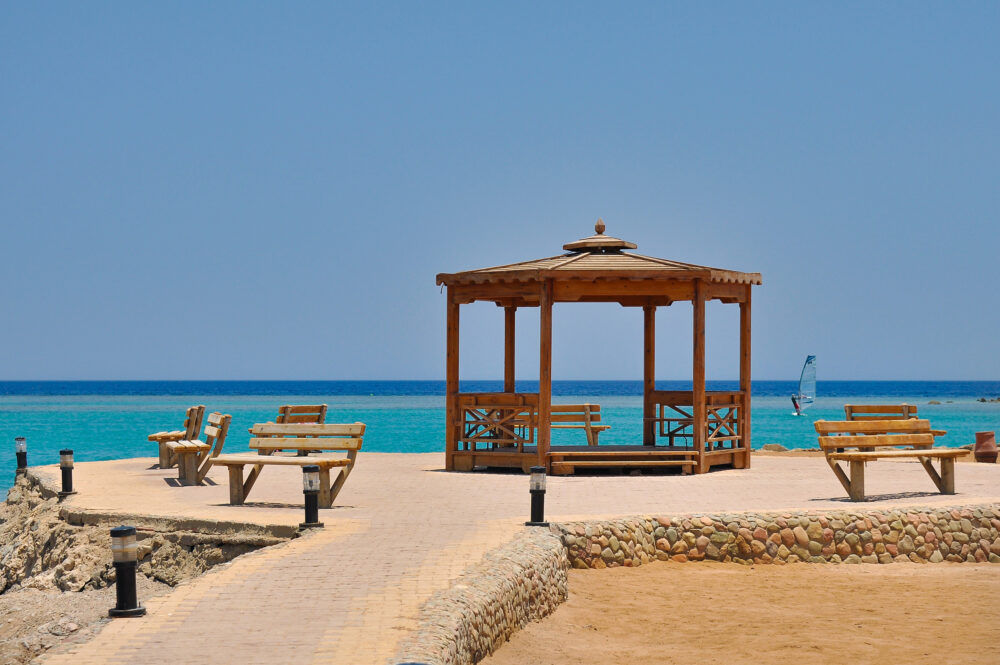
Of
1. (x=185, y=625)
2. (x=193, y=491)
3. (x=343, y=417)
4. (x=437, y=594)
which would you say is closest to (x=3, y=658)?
(x=185, y=625)

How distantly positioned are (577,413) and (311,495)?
11.0 metres

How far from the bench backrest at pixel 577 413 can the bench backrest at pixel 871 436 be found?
6.96 m

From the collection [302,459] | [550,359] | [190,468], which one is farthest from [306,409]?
[302,459]

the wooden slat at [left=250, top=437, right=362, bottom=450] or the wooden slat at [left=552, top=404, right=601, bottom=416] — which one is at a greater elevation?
the wooden slat at [left=552, top=404, right=601, bottom=416]

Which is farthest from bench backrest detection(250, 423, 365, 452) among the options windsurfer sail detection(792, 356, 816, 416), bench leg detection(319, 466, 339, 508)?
windsurfer sail detection(792, 356, 816, 416)

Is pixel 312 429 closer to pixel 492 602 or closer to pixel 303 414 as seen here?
pixel 492 602

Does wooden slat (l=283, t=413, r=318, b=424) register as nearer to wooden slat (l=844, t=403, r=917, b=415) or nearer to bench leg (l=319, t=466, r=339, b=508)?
bench leg (l=319, t=466, r=339, b=508)

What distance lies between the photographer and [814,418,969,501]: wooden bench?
12.9 metres

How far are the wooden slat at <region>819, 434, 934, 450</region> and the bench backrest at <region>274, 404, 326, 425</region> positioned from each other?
955 centimetres

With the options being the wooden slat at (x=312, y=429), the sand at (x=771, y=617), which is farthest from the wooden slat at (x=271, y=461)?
the sand at (x=771, y=617)

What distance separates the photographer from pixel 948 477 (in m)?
13.6

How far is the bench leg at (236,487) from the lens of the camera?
12.6 m

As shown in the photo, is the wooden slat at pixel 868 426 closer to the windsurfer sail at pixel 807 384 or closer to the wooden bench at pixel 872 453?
the wooden bench at pixel 872 453

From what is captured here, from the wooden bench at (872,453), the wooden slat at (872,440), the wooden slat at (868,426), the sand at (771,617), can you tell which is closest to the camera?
the sand at (771,617)
